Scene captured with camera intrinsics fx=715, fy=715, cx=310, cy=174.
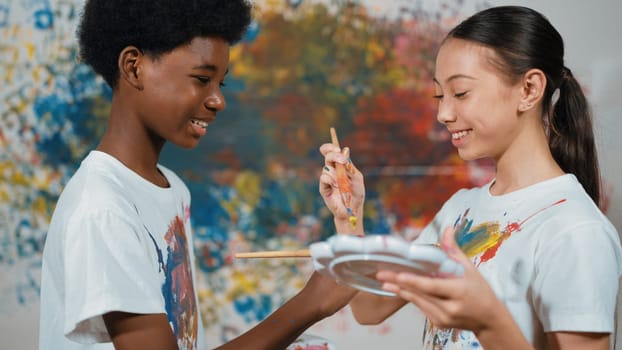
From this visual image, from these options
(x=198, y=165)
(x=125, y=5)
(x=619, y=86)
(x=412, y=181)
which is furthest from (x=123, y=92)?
(x=619, y=86)

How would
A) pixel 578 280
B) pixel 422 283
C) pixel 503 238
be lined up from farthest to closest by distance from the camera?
pixel 503 238
pixel 578 280
pixel 422 283

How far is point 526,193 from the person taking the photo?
1.02 meters

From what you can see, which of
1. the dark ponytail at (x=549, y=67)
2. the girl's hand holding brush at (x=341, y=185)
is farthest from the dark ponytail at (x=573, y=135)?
the girl's hand holding brush at (x=341, y=185)

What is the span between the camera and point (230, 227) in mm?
2117

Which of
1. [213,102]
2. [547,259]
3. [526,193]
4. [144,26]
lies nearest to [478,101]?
[526,193]

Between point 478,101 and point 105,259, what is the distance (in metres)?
0.56

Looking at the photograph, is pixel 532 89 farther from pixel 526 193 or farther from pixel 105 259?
pixel 105 259

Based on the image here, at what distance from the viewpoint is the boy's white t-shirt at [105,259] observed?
907mm

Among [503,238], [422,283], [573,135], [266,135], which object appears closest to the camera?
[422,283]

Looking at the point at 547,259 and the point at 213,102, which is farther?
the point at 213,102

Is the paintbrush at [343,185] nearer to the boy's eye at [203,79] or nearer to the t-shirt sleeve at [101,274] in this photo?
the boy's eye at [203,79]

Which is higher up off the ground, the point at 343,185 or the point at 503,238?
the point at 343,185

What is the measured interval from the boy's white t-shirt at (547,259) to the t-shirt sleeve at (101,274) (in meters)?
0.44

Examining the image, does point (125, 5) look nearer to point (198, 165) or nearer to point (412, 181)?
point (198, 165)
